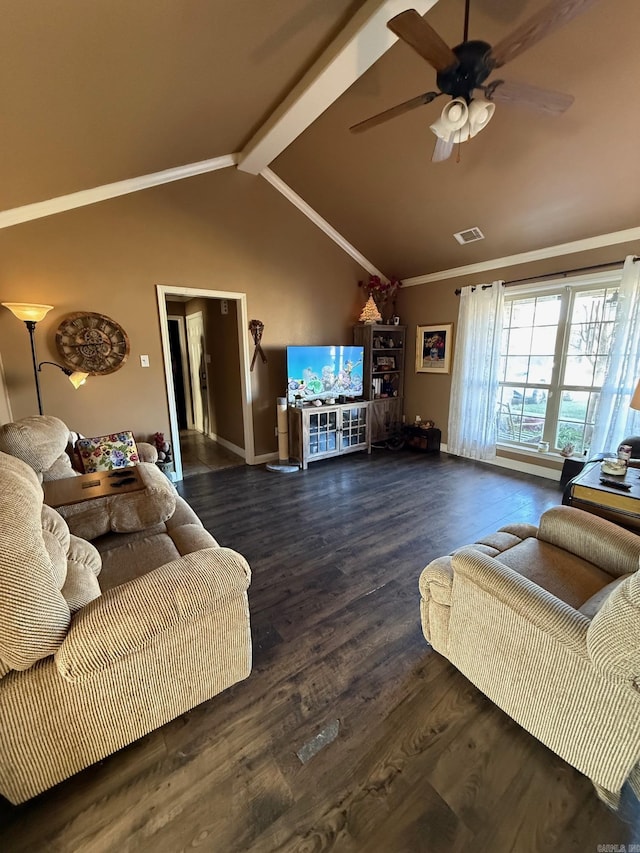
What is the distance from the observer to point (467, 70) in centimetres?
160

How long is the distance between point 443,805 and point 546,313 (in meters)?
4.21

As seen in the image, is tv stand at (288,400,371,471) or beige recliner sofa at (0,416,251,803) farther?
tv stand at (288,400,371,471)

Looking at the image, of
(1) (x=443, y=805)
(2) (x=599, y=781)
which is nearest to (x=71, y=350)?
(1) (x=443, y=805)

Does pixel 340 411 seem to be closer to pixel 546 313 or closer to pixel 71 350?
pixel 546 313

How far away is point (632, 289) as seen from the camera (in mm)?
3021

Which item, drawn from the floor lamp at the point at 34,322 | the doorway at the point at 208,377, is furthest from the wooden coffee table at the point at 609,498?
the floor lamp at the point at 34,322

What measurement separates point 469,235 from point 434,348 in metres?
1.43

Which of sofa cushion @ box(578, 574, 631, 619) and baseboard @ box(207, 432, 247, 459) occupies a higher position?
sofa cushion @ box(578, 574, 631, 619)

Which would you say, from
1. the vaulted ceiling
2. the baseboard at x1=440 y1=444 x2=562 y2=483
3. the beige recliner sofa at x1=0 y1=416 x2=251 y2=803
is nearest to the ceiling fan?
the vaulted ceiling

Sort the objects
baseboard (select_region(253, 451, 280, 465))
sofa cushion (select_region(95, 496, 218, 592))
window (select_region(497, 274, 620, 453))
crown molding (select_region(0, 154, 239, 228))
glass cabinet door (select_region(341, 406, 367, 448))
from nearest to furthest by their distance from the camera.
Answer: sofa cushion (select_region(95, 496, 218, 592)) < crown molding (select_region(0, 154, 239, 228)) < window (select_region(497, 274, 620, 453)) < baseboard (select_region(253, 451, 280, 465)) < glass cabinet door (select_region(341, 406, 367, 448))

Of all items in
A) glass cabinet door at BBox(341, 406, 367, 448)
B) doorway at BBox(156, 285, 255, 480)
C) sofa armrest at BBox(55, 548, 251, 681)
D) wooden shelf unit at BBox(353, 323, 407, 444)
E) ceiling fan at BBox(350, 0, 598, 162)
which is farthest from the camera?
wooden shelf unit at BBox(353, 323, 407, 444)

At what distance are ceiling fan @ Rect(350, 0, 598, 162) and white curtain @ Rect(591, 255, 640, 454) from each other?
202cm

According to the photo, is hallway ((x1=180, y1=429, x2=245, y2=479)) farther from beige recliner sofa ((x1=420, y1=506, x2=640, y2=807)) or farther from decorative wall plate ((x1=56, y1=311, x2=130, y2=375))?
beige recliner sofa ((x1=420, y1=506, x2=640, y2=807))

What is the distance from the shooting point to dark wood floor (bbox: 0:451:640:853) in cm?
100
